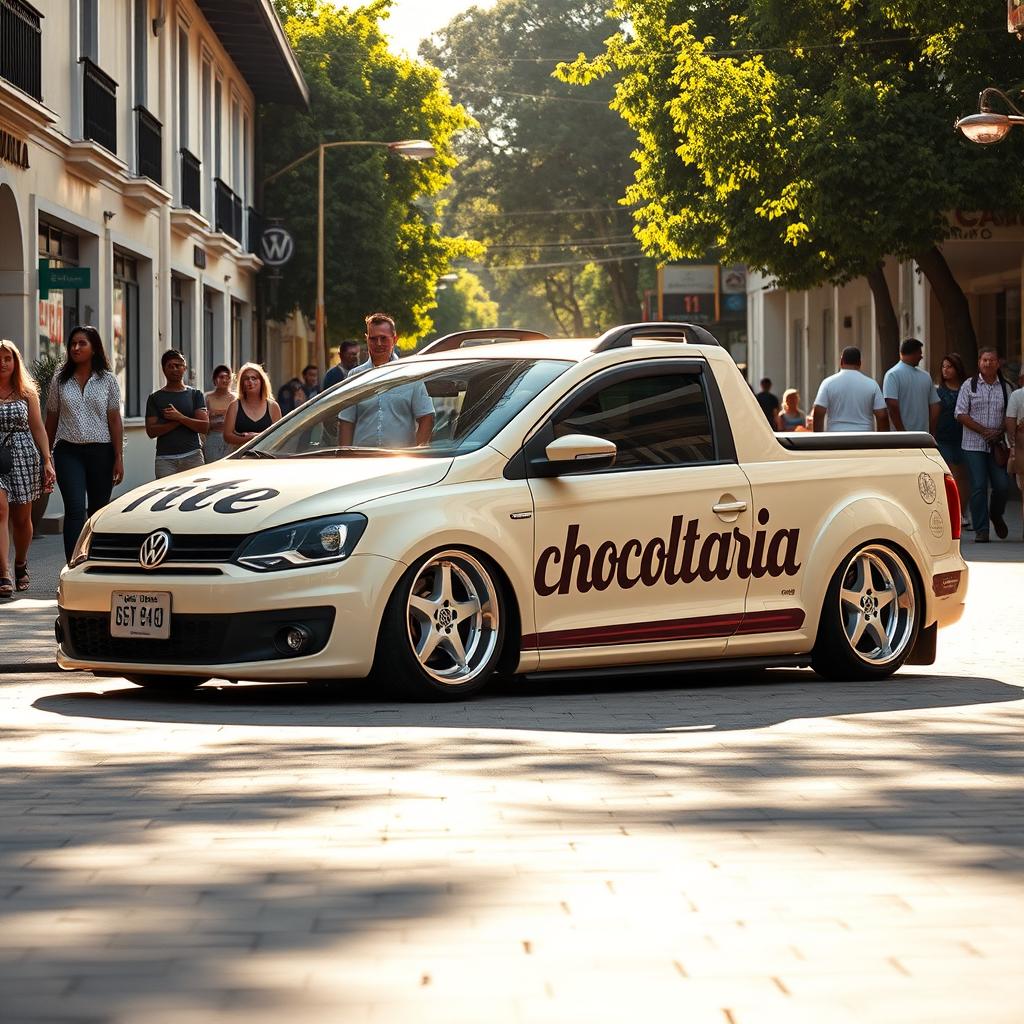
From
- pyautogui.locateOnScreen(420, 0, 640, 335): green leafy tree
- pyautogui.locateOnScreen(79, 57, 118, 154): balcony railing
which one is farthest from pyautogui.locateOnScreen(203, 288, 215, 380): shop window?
pyautogui.locateOnScreen(420, 0, 640, 335): green leafy tree

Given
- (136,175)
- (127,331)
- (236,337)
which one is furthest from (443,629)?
(236,337)

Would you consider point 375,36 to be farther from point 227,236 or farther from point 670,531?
point 670,531

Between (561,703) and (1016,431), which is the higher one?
(1016,431)

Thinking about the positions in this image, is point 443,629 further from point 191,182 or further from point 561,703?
point 191,182

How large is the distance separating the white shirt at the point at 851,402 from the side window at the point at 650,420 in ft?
28.8

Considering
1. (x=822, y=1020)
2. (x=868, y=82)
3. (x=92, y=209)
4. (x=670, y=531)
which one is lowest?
(x=822, y=1020)

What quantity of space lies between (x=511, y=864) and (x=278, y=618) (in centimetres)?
347

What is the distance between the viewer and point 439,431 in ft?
31.8

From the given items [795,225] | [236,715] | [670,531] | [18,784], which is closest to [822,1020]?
[18,784]

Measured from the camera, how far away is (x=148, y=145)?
3023 cm

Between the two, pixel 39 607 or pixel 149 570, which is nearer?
pixel 149 570

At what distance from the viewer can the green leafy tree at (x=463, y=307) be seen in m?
103

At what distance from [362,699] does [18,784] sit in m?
2.59

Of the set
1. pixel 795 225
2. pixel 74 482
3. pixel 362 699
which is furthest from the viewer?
pixel 795 225
